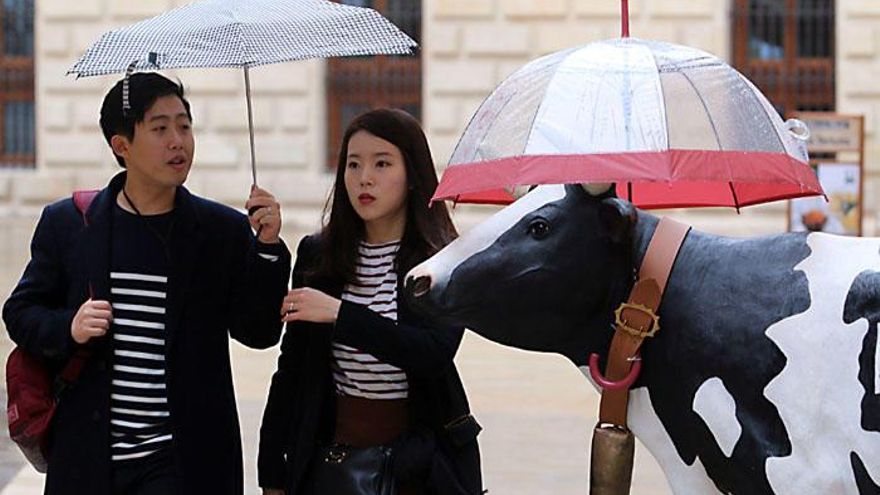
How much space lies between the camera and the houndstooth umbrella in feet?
14.2

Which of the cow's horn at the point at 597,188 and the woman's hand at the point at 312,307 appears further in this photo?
the woman's hand at the point at 312,307

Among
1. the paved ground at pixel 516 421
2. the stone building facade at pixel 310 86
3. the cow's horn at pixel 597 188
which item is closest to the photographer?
the cow's horn at pixel 597 188

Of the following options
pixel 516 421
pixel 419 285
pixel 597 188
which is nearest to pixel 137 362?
pixel 419 285

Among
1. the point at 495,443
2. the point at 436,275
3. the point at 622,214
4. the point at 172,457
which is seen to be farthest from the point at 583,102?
the point at 495,443

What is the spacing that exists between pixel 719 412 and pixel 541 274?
42cm

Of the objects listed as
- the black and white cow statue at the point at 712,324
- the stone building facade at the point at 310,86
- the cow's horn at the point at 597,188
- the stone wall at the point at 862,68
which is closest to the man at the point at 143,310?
the black and white cow statue at the point at 712,324

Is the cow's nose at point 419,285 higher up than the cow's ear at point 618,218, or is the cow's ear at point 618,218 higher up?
the cow's ear at point 618,218

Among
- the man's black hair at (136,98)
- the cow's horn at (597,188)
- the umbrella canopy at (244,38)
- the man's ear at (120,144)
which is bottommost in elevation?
the man's ear at (120,144)

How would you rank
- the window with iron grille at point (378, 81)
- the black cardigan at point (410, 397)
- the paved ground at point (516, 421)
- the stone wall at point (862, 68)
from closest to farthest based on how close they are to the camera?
the black cardigan at point (410, 397)
the paved ground at point (516, 421)
the stone wall at point (862, 68)
the window with iron grille at point (378, 81)

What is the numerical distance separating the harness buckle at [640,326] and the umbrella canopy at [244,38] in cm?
133

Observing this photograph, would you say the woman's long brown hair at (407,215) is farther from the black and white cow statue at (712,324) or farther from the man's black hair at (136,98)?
the black and white cow statue at (712,324)

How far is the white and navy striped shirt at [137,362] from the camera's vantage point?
14.3 ft

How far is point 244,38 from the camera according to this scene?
4.38 meters

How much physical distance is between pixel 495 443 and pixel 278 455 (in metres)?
4.41
